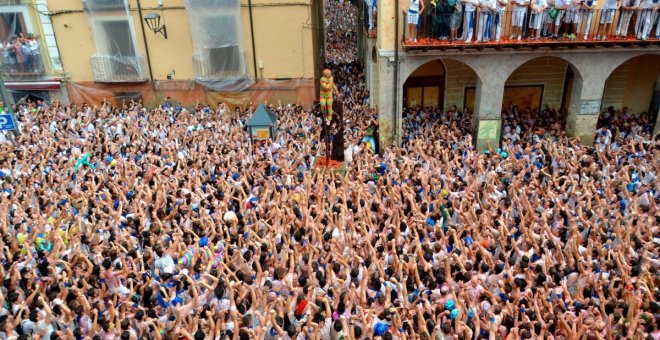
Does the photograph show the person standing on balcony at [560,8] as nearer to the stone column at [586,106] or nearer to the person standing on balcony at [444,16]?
the stone column at [586,106]

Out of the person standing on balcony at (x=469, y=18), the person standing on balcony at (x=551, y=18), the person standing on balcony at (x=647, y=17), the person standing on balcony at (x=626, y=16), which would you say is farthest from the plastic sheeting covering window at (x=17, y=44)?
the person standing on balcony at (x=647, y=17)

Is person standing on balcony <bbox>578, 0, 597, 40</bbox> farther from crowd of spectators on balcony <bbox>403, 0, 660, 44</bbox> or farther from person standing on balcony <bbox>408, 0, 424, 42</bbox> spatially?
person standing on balcony <bbox>408, 0, 424, 42</bbox>

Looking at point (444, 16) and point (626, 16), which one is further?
point (444, 16)

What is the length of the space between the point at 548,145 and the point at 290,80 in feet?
29.1

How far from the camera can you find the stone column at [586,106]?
1384 centimetres

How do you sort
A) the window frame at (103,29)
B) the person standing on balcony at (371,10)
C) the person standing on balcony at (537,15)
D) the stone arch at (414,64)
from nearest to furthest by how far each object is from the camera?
the person standing on balcony at (537,15), the stone arch at (414,64), the person standing on balcony at (371,10), the window frame at (103,29)

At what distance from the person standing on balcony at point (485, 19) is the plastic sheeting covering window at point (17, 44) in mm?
14549

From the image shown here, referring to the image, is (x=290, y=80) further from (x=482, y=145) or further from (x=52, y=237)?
(x=52, y=237)

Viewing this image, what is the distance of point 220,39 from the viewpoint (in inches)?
684

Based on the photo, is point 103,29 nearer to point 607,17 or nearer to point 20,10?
point 20,10

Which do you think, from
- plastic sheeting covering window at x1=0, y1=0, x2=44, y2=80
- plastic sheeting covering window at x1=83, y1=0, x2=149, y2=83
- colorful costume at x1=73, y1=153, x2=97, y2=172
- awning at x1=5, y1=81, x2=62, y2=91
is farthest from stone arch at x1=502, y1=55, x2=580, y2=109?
plastic sheeting covering window at x1=0, y1=0, x2=44, y2=80

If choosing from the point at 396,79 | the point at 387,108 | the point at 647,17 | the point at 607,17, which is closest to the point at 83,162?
the point at 387,108

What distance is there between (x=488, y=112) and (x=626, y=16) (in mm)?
4062

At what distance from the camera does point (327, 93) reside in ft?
37.0
